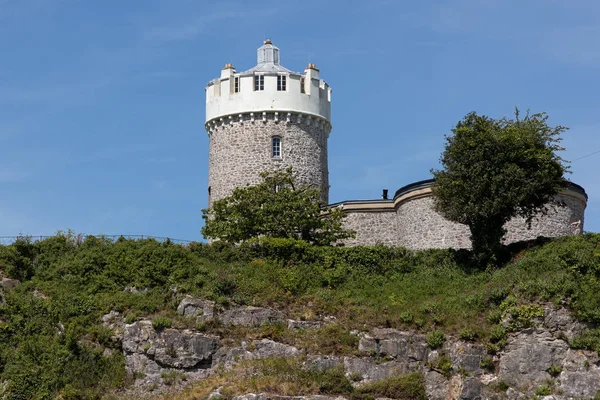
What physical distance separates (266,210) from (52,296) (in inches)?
455

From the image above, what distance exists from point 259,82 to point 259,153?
Answer: 404 centimetres

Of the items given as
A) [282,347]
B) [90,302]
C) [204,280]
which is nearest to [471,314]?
[282,347]

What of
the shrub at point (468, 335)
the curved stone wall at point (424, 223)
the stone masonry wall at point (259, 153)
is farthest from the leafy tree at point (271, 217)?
the shrub at point (468, 335)

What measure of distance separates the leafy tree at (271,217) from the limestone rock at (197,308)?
7.99 meters

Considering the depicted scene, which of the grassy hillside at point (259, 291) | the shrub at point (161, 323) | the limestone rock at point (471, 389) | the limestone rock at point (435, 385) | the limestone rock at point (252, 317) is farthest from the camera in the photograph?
the limestone rock at point (252, 317)

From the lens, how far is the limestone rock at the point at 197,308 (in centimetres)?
4825

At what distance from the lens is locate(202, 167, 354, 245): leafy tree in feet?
185

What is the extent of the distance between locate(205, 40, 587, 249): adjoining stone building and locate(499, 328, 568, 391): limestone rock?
15.8 metres

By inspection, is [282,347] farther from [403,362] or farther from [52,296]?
[52,296]

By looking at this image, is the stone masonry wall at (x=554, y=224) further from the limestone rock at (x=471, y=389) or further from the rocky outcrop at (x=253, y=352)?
the rocky outcrop at (x=253, y=352)

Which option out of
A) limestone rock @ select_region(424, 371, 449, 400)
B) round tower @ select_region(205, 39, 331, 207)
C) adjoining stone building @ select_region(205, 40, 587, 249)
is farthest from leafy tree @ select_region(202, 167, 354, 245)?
limestone rock @ select_region(424, 371, 449, 400)

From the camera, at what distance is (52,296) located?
5041cm

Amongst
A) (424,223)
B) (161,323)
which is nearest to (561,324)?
(424,223)

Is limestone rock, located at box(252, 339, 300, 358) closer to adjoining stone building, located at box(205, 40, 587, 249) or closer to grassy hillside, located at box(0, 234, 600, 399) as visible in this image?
grassy hillside, located at box(0, 234, 600, 399)
